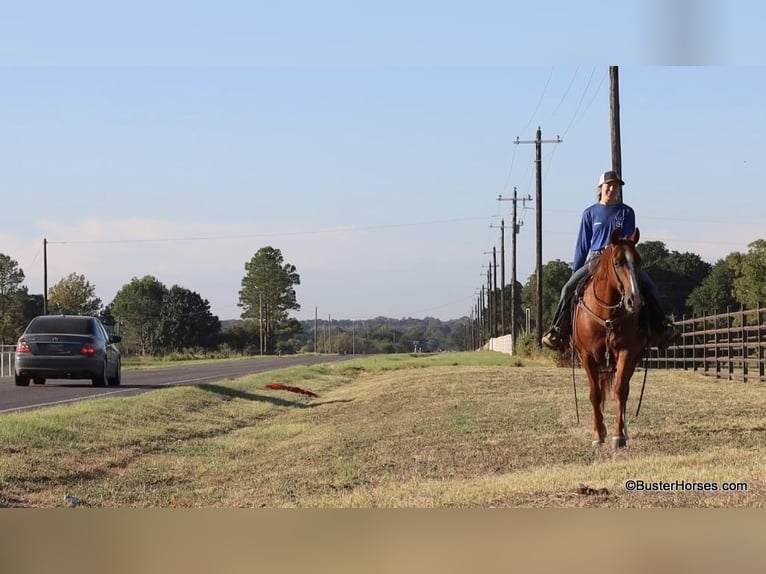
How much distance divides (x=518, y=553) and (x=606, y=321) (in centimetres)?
265

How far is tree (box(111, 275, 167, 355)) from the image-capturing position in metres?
14.9

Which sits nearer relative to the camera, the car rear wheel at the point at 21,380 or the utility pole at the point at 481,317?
the car rear wheel at the point at 21,380

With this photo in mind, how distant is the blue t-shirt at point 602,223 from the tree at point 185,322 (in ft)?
20.9

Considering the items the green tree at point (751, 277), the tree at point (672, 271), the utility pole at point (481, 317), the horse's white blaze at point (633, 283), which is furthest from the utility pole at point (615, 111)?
the utility pole at point (481, 317)

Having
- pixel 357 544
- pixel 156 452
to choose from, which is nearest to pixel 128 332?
pixel 156 452

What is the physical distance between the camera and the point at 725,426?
548 inches

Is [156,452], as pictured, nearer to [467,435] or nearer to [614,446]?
[467,435]

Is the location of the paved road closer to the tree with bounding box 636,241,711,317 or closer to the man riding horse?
the tree with bounding box 636,241,711,317

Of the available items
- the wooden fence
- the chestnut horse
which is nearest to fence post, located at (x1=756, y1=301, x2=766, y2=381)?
the wooden fence

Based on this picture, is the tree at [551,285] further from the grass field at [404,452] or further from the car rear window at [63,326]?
the car rear window at [63,326]

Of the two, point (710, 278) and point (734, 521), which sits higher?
point (710, 278)

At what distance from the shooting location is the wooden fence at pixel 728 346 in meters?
26.1

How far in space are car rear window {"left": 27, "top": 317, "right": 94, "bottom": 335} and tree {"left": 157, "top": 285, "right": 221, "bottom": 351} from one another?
11.2ft

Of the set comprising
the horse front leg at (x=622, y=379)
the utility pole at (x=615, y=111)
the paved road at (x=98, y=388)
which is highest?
the utility pole at (x=615, y=111)
